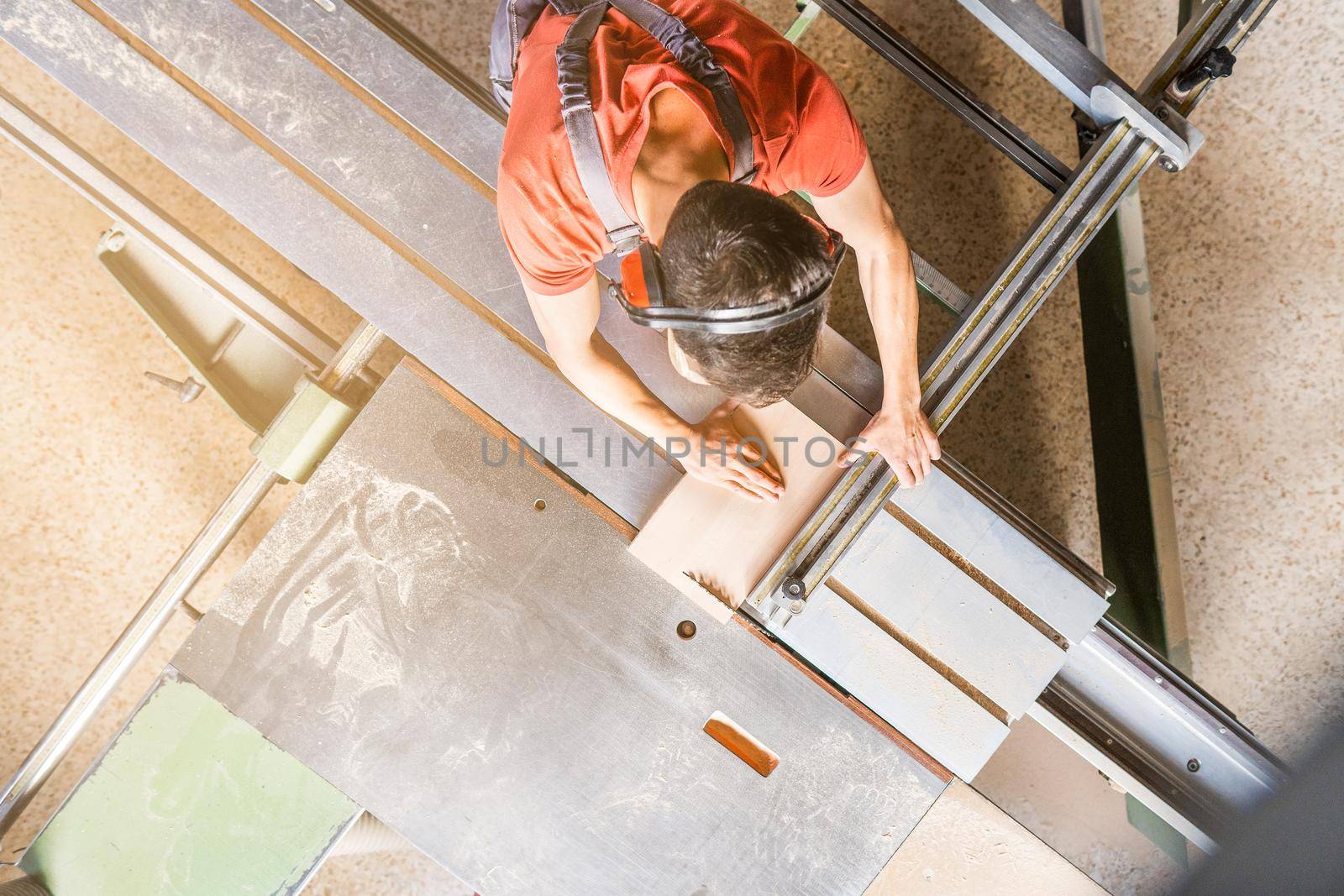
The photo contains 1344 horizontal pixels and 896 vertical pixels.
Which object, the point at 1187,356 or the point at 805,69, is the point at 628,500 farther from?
the point at 1187,356

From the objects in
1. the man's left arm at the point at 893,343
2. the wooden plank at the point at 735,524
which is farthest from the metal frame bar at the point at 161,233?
the man's left arm at the point at 893,343

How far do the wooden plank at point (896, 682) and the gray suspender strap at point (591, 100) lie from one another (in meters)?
0.73

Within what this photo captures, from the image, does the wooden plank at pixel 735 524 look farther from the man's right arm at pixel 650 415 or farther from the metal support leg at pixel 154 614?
the metal support leg at pixel 154 614

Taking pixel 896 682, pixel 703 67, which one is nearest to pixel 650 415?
pixel 703 67

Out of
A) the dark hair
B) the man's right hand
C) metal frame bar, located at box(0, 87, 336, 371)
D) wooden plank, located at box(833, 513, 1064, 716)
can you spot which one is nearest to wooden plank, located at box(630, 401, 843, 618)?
the man's right hand

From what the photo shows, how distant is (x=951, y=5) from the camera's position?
1.93 meters

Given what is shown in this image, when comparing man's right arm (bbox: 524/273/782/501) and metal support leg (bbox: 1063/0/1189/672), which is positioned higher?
metal support leg (bbox: 1063/0/1189/672)

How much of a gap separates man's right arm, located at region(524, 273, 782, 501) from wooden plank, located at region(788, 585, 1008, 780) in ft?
0.80

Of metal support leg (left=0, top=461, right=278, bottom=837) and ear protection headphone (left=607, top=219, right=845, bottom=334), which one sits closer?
ear protection headphone (left=607, top=219, right=845, bottom=334)

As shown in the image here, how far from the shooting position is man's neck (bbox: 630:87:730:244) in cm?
98

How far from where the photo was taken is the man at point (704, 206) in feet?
2.80

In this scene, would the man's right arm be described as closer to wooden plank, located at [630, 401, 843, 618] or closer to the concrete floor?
wooden plank, located at [630, 401, 843, 618]

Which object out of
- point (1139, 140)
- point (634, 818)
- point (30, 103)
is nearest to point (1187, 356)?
point (1139, 140)

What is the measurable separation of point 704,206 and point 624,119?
22 cm
